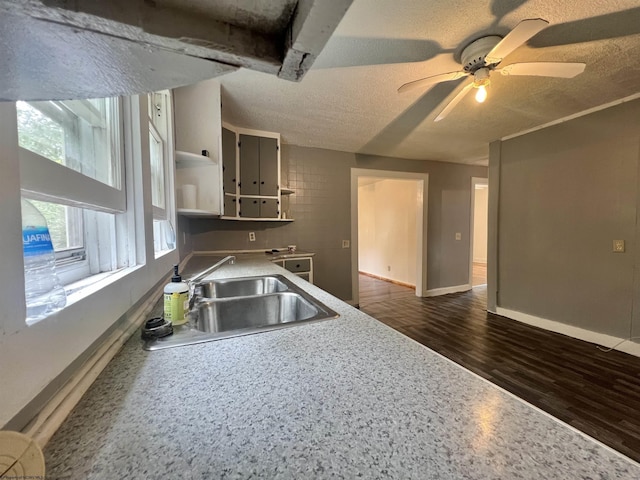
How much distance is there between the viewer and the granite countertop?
333 mm

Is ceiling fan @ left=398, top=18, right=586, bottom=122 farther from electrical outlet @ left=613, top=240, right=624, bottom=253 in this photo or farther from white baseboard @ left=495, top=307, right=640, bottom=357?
white baseboard @ left=495, top=307, right=640, bottom=357

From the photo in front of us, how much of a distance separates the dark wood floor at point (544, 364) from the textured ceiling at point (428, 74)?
2.28 meters

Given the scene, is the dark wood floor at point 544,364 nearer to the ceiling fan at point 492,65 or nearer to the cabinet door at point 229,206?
the ceiling fan at point 492,65

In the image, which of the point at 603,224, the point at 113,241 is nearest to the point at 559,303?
the point at 603,224

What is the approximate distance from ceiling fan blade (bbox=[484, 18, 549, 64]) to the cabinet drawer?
243cm

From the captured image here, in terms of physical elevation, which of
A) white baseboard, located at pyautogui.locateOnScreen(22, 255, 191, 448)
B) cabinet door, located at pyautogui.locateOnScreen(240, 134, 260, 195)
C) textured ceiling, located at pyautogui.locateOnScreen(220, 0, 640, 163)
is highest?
textured ceiling, located at pyautogui.locateOnScreen(220, 0, 640, 163)

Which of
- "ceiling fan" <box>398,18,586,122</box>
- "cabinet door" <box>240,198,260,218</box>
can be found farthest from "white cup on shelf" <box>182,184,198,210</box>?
"ceiling fan" <box>398,18,586,122</box>

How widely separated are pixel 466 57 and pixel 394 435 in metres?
2.02

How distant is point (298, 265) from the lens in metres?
3.07

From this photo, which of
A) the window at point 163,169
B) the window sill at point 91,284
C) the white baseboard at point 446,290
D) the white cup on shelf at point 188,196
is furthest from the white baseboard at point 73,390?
the white baseboard at point 446,290

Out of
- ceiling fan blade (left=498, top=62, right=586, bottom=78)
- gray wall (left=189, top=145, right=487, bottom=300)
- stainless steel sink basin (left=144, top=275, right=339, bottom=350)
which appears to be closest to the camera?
stainless steel sink basin (left=144, top=275, right=339, bottom=350)

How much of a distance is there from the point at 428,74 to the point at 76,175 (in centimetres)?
213

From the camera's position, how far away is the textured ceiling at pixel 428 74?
128 centimetres

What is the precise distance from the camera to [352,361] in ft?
1.97
